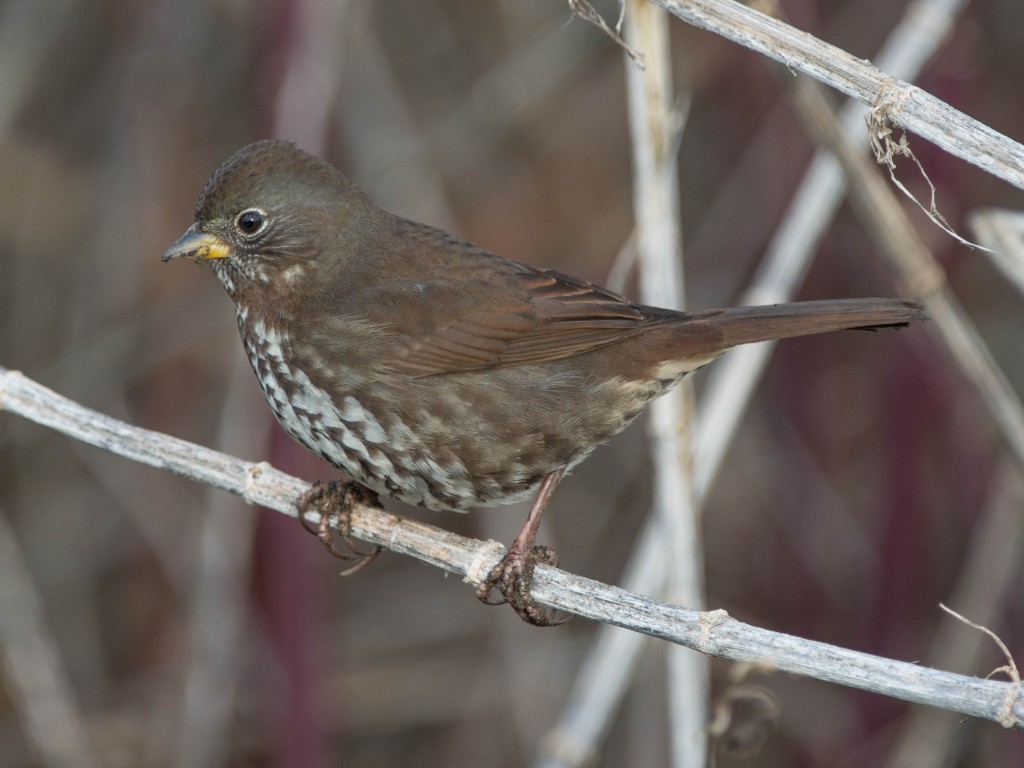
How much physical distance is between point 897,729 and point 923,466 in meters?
1.09

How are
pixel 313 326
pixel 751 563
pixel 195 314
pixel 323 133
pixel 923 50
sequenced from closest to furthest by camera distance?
pixel 313 326, pixel 923 50, pixel 323 133, pixel 195 314, pixel 751 563

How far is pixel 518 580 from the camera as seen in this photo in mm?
3160

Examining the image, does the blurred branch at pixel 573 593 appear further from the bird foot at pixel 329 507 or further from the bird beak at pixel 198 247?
the bird beak at pixel 198 247

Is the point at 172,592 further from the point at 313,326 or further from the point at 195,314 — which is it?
the point at 313,326

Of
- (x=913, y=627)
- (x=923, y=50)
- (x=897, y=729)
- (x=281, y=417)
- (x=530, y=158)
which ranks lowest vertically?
(x=281, y=417)

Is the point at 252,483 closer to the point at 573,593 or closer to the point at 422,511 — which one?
the point at 573,593

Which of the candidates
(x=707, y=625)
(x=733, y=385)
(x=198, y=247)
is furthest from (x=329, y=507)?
(x=733, y=385)

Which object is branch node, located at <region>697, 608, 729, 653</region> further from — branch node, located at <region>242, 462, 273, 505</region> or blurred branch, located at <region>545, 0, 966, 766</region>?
branch node, located at <region>242, 462, 273, 505</region>

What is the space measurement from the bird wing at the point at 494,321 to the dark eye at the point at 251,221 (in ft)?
1.34

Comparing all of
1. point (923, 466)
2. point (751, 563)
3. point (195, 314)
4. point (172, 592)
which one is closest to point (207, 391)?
point (195, 314)

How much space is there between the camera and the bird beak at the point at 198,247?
11.5 ft

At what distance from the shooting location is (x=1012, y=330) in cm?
568

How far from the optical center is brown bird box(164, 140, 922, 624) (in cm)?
343

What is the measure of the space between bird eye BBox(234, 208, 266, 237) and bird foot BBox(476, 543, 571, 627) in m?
1.21
